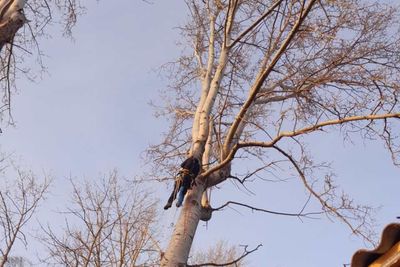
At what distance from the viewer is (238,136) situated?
22.2 feet

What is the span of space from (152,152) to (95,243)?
197 inches

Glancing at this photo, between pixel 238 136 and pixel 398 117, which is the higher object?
pixel 238 136

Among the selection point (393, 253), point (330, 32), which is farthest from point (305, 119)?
point (393, 253)

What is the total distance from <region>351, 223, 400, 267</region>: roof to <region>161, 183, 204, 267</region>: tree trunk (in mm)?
1808

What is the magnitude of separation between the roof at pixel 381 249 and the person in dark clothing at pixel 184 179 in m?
2.34

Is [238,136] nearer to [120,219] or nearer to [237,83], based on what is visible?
[237,83]

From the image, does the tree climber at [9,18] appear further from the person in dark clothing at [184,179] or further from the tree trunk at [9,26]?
the person in dark clothing at [184,179]

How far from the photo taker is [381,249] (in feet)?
11.8

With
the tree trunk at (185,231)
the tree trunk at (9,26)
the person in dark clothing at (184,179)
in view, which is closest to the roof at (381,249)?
the tree trunk at (185,231)

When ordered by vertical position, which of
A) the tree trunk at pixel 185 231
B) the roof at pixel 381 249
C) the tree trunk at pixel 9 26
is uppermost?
the tree trunk at pixel 9 26

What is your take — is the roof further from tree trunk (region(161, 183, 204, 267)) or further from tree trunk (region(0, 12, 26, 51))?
tree trunk (region(0, 12, 26, 51))

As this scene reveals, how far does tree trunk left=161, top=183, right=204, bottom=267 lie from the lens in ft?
16.6

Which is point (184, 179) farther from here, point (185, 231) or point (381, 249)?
point (381, 249)

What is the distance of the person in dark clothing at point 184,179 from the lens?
577 cm
